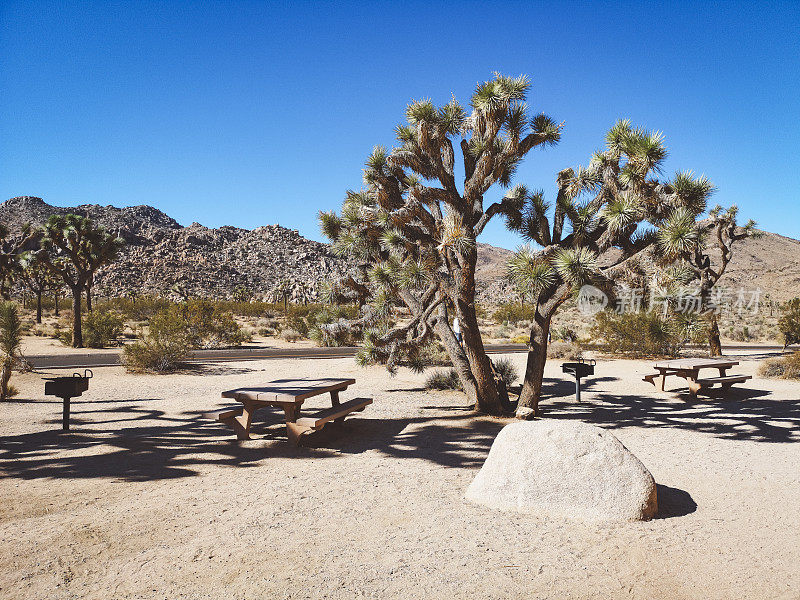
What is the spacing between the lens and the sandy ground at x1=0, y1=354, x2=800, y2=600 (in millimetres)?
3363

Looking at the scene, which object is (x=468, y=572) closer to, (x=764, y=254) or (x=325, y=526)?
(x=325, y=526)

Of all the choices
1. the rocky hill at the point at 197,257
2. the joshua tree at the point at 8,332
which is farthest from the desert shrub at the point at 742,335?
the rocky hill at the point at 197,257

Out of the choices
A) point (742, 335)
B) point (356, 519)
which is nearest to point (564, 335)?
point (742, 335)

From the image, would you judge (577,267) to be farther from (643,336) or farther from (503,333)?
(503,333)

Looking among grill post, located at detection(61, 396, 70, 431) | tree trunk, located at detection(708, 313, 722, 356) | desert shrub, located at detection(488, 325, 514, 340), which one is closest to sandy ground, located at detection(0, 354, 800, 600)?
grill post, located at detection(61, 396, 70, 431)

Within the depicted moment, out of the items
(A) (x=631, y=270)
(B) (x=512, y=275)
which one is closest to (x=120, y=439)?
(B) (x=512, y=275)

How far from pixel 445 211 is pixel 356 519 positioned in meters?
5.69

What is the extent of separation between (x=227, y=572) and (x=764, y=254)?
93.9 m

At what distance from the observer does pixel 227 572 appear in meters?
3.46

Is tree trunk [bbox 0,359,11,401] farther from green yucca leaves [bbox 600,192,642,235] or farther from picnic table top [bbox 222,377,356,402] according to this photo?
green yucca leaves [bbox 600,192,642,235]

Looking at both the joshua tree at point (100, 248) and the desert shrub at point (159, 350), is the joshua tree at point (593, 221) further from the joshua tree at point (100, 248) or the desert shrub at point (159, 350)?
the joshua tree at point (100, 248)

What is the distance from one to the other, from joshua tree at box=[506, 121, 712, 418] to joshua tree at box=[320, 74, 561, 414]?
25.7 inches

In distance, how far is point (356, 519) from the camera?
4.41 m

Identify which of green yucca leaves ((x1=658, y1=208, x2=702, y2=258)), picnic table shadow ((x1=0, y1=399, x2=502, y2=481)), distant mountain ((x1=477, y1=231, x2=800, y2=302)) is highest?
distant mountain ((x1=477, y1=231, x2=800, y2=302))
